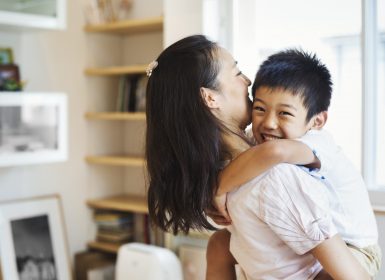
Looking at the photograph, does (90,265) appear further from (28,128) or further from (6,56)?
(6,56)

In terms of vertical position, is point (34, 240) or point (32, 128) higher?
point (32, 128)

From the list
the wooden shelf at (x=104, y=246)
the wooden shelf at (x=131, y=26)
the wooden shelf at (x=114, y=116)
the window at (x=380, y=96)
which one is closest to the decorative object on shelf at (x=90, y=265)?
the wooden shelf at (x=104, y=246)

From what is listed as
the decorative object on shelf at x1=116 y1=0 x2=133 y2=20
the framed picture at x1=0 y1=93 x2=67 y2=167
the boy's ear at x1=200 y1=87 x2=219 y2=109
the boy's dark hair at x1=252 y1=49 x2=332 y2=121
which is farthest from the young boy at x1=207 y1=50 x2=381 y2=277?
the decorative object on shelf at x1=116 y1=0 x2=133 y2=20

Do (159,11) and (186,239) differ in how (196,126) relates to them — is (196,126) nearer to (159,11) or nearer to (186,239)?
(186,239)

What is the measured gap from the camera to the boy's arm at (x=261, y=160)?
3.64ft

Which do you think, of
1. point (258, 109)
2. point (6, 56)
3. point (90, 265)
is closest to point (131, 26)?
point (6, 56)

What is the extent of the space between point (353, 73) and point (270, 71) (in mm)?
1540

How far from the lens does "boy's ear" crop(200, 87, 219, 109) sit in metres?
1.17

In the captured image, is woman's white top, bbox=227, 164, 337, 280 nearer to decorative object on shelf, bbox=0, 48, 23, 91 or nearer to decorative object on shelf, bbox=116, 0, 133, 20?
decorative object on shelf, bbox=0, 48, 23, 91

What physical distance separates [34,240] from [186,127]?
92.4 inches

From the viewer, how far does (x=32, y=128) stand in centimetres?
306

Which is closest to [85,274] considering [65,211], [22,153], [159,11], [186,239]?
[65,211]

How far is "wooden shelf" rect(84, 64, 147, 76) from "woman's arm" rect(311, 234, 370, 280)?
2337mm

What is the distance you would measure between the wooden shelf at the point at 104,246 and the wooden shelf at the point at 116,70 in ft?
3.57
